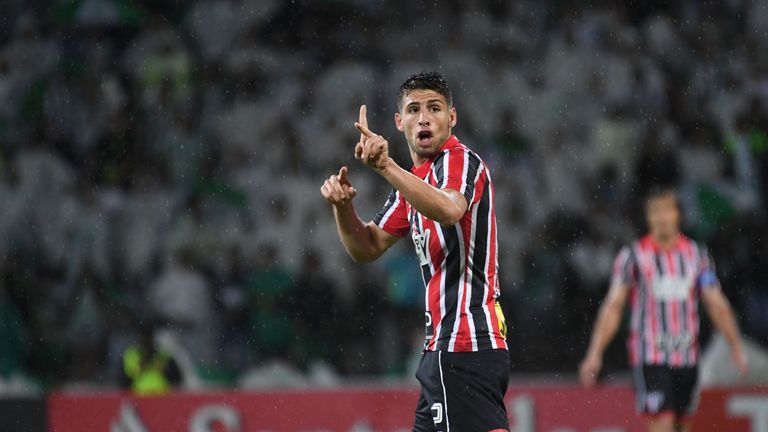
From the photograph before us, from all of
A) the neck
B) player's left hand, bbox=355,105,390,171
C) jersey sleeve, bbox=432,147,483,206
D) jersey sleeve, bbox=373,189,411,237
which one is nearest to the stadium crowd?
the neck

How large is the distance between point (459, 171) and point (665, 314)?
3979mm

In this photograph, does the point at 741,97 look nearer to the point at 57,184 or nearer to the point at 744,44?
the point at 744,44

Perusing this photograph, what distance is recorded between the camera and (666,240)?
300 inches

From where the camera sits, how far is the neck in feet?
24.9

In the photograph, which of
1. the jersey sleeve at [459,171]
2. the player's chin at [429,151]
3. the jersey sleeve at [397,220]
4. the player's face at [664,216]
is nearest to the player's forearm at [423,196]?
the jersey sleeve at [459,171]

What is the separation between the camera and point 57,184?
34.5 feet

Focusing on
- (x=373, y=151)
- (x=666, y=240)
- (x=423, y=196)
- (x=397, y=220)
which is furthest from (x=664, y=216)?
(x=373, y=151)

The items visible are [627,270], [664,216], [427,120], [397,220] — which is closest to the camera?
[427,120]

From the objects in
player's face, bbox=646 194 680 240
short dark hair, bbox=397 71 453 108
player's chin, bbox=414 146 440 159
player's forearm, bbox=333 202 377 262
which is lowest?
player's face, bbox=646 194 680 240

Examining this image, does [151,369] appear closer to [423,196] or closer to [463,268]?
[463,268]

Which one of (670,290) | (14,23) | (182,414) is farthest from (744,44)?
(14,23)

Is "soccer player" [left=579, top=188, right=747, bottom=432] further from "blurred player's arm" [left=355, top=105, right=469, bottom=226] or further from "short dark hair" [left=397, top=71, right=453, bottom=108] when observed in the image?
"blurred player's arm" [left=355, top=105, right=469, bottom=226]

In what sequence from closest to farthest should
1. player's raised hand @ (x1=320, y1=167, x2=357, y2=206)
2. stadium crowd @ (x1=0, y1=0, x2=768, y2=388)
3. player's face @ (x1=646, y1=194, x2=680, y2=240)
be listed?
player's raised hand @ (x1=320, y1=167, x2=357, y2=206) → player's face @ (x1=646, y1=194, x2=680, y2=240) → stadium crowd @ (x1=0, y1=0, x2=768, y2=388)

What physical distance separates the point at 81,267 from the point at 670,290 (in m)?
5.01
